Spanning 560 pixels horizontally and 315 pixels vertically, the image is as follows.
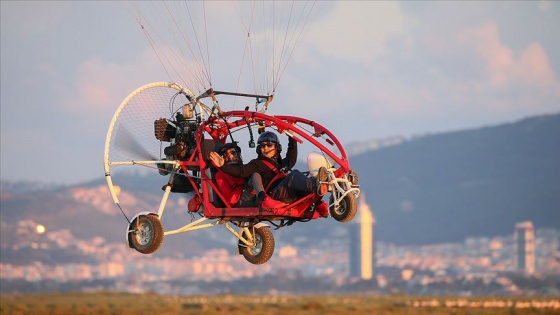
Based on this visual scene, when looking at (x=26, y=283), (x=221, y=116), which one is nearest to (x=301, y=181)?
(x=221, y=116)

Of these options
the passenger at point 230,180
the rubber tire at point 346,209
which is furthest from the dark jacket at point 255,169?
the rubber tire at point 346,209

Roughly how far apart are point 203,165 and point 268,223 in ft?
8.30

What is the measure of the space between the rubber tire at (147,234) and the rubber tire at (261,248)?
7.43 feet

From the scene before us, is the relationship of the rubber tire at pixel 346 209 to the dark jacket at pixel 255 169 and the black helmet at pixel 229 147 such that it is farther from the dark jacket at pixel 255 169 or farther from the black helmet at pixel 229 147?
the black helmet at pixel 229 147

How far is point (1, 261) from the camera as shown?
627 ft

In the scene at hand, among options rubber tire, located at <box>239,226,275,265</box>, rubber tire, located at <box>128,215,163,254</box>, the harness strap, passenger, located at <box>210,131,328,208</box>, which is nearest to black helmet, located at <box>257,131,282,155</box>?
passenger, located at <box>210,131,328,208</box>

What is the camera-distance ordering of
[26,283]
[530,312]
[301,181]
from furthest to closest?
1. [26,283]
2. [530,312]
3. [301,181]

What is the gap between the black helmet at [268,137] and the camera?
1124 inches

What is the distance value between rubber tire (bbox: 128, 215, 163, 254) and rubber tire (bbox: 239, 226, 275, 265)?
2.26 metres

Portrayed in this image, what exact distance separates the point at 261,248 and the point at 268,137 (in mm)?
3487

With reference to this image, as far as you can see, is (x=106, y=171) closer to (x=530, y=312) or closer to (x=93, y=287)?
(x=530, y=312)

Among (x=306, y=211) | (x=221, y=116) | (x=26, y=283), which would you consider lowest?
(x=306, y=211)

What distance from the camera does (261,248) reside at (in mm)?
30719

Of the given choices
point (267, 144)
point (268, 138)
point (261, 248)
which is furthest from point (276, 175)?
point (261, 248)
